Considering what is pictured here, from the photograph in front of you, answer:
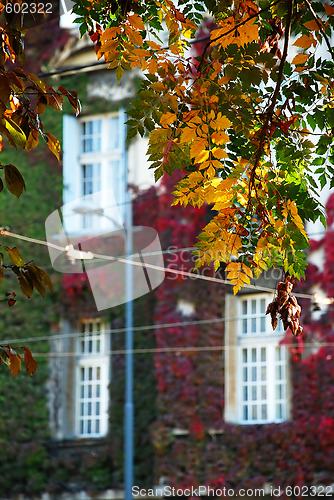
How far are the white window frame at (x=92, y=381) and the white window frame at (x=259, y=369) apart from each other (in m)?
2.20

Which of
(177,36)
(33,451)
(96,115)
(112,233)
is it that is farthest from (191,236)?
(177,36)

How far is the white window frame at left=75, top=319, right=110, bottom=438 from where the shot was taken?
1394cm

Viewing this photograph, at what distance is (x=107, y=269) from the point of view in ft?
46.6

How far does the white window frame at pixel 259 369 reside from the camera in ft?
41.1

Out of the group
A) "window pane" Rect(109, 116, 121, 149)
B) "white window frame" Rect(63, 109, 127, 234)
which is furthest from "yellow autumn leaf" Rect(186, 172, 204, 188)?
"window pane" Rect(109, 116, 121, 149)

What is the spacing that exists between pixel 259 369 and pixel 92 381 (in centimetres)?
287

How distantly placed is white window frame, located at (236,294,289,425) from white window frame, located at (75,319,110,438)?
220cm

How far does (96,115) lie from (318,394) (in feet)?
19.7

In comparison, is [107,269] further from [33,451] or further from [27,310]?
[33,451]

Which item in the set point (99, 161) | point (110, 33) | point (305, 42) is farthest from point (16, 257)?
point (99, 161)

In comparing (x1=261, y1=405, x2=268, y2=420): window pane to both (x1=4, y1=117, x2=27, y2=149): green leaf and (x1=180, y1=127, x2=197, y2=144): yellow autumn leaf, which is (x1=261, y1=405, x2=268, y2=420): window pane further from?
(x1=4, y1=117, x2=27, y2=149): green leaf

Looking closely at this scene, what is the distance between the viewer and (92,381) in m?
14.3

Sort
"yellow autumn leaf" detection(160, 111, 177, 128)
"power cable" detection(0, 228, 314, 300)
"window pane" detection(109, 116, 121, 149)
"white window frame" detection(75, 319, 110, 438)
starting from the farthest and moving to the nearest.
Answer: "window pane" detection(109, 116, 121, 149) → "white window frame" detection(75, 319, 110, 438) → "power cable" detection(0, 228, 314, 300) → "yellow autumn leaf" detection(160, 111, 177, 128)

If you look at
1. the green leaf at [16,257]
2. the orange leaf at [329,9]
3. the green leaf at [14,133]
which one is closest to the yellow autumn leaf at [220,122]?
the orange leaf at [329,9]
